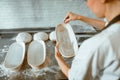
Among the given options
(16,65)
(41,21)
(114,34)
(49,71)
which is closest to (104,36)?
(114,34)

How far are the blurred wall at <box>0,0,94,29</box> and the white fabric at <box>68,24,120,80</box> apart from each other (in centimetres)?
71

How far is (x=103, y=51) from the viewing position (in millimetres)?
633

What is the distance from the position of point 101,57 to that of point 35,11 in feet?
2.69

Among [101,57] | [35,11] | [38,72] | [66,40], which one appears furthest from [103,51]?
[35,11]

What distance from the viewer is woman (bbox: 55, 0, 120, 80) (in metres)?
0.63

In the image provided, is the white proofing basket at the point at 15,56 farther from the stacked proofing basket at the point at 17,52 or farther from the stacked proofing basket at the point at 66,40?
the stacked proofing basket at the point at 66,40

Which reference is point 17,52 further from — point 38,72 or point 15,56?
point 38,72

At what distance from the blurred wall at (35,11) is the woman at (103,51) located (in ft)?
2.13

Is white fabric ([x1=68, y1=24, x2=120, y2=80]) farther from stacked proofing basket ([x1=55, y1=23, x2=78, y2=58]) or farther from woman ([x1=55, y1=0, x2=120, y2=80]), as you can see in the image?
stacked proofing basket ([x1=55, y1=23, x2=78, y2=58])

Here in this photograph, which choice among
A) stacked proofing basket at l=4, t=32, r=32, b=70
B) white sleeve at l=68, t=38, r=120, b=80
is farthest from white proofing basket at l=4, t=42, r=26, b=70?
white sleeve at l=68, t=38, r=120, b=80

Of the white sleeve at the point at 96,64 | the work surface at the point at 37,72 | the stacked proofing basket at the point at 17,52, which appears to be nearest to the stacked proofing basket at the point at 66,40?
the work surface at the point at 37,72

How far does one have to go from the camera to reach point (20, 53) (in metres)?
1.15

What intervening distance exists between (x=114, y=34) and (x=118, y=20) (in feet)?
0.18

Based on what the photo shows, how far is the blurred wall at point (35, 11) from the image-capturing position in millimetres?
1328
